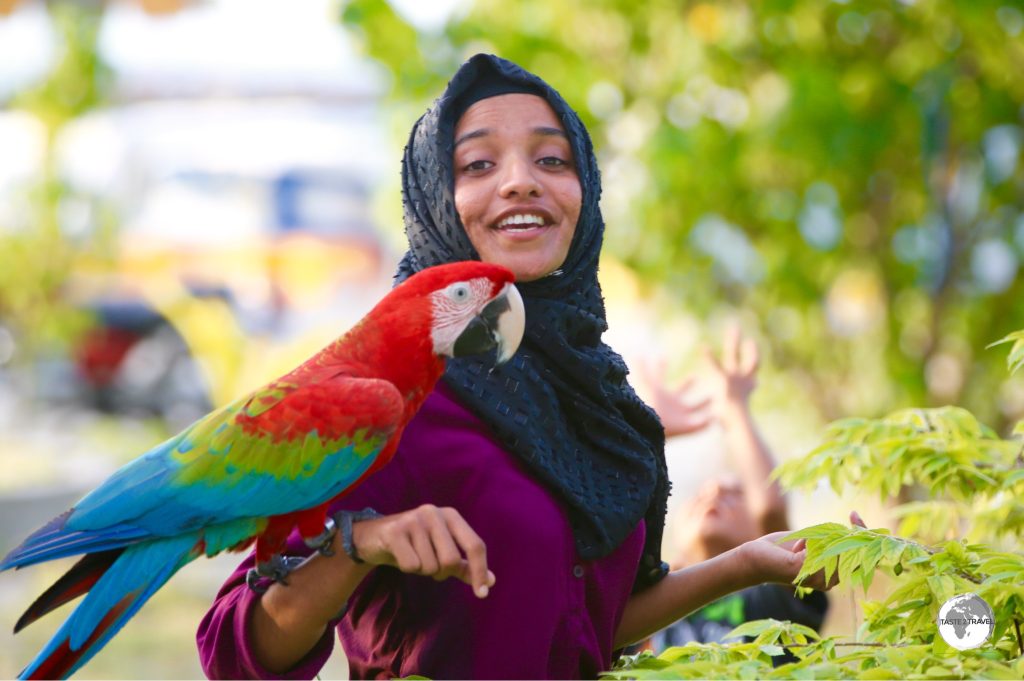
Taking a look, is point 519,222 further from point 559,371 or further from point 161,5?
point 161,5

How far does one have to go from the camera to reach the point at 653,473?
1.49m

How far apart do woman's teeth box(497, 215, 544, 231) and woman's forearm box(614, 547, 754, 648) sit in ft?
1.65

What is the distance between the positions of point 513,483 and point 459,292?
29 cm

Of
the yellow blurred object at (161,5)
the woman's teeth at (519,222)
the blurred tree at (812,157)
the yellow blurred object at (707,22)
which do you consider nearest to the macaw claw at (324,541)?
the woman's teeth at (519,222)

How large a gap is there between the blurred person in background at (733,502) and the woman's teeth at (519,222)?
0.96 metres

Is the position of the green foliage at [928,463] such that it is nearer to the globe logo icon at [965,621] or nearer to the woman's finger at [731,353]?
the globe logo icon at [965,621]

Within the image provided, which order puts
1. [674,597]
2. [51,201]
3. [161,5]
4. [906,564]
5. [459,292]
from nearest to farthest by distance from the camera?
[459,292], [906,564], [674,597], [51,201], [161,5]

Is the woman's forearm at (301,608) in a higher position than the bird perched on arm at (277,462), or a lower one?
lower

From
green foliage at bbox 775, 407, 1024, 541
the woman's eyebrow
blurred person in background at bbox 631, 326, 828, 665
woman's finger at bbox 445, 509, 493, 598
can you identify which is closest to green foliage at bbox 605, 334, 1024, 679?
green foliage at bbox 775, 407, 1024, 541

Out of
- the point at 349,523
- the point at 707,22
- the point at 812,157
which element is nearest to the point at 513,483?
the point at 349,523

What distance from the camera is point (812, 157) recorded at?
13.4 feet

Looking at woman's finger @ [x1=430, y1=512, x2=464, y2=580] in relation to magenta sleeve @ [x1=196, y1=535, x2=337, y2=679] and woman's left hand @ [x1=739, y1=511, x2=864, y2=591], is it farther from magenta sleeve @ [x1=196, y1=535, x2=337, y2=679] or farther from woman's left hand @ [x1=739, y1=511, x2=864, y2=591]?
woman's left hand @ [x1=739, y1=511, x2=864, y2=591]

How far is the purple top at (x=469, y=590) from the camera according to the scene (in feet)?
4.30

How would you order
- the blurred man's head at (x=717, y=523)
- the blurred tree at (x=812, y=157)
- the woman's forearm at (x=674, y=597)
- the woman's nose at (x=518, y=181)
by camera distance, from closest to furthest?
the woman's nose at (x=518, y=181) < the woman's forearm at (x=674, y=597) < the blurred man's head at (x=717, y=523) < the blurred tree at (x=812, y=157)
